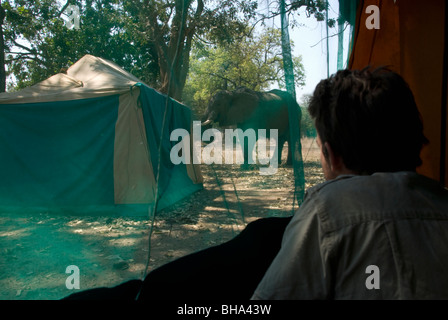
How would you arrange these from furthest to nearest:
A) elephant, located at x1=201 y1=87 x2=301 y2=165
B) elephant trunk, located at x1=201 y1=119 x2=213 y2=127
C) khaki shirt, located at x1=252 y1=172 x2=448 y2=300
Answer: elephant trunk, located at x1=201 y1=119 x2=213 y2=127 → elephant, located at x1=201 y1=87 x2=301 y2=165 → khaki shirt, located at x1=252 y1=172 x2=448 y2=300

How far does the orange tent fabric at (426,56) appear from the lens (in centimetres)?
227

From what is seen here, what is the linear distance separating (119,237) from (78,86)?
8.01 feet

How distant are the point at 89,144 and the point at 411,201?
15.7 feet

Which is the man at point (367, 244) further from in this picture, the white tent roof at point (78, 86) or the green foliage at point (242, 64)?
the white tent roof at point (78, 86)

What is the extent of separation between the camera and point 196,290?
1.17 meters

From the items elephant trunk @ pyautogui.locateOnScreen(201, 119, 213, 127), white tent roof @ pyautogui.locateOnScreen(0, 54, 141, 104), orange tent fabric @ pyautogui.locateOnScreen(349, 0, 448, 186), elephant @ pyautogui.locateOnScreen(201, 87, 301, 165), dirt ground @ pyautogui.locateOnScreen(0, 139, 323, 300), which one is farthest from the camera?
elephant trunk @ pyautogui.locateOnScreen(201, 119, 213, 127)

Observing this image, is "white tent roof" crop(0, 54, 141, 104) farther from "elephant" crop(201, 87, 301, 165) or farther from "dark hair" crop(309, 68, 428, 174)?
"dark hair" crop(309, 68, 428, 174)

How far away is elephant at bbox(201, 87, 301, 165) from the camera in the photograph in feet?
11.9

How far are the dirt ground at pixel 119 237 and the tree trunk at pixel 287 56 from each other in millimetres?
488

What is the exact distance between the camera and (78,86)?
16.6ft

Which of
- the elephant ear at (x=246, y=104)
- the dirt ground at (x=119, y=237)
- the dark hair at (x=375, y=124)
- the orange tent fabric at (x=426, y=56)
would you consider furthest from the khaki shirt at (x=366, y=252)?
the elephant ear at (x=246, y=104)

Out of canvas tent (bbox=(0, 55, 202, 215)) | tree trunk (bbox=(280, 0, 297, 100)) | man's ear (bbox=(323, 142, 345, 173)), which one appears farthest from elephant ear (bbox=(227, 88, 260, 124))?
man's ear (bbox=(323, 142, 345, 173))

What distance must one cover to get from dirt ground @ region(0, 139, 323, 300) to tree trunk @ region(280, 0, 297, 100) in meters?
0.49

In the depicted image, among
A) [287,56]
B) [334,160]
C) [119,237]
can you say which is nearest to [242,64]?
[287,56]
